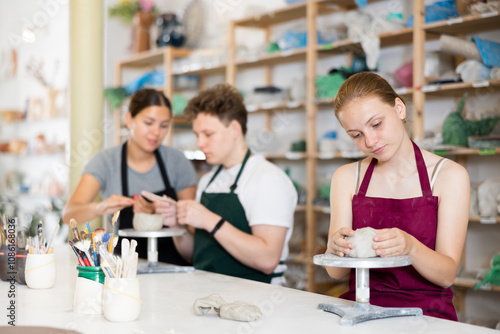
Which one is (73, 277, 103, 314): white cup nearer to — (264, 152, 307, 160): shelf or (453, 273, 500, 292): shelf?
(453, 273, 500, 292): shelf

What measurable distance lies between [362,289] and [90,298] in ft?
2.47

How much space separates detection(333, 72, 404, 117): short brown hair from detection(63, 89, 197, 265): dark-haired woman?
1420mm

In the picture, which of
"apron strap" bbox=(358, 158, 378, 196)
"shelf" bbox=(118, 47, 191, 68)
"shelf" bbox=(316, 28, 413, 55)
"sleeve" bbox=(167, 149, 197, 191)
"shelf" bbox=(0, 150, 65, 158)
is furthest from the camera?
"shelf" bbox=(0, 150, 65, 158)

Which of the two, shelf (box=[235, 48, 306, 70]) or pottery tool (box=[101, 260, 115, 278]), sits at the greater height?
shelf (box=[235, 48, 306, 70])

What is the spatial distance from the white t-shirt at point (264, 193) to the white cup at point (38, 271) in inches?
32.4

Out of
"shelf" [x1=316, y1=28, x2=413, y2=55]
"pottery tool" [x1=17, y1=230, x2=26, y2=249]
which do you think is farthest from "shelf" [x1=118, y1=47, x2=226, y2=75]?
"pottery tool" [x1=17, y1=230, x2=26, y2=249]

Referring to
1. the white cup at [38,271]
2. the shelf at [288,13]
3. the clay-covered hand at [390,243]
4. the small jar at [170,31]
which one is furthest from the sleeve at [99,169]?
the small jar at [170,31]

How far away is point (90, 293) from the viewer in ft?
5.32

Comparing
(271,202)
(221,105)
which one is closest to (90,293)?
(271,202)

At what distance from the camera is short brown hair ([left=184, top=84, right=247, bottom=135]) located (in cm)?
256

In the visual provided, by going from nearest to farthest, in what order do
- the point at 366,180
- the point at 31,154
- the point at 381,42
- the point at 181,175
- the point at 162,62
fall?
the point at 366,180 → the point at 181,175 → the point at 381,42 → the point at 162,62 → the point at 31,154

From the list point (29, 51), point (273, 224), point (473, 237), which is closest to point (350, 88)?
point (273, 224)

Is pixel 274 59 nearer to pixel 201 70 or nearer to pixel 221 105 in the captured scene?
pixel 201 70

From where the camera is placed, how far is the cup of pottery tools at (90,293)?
1.62 meters
